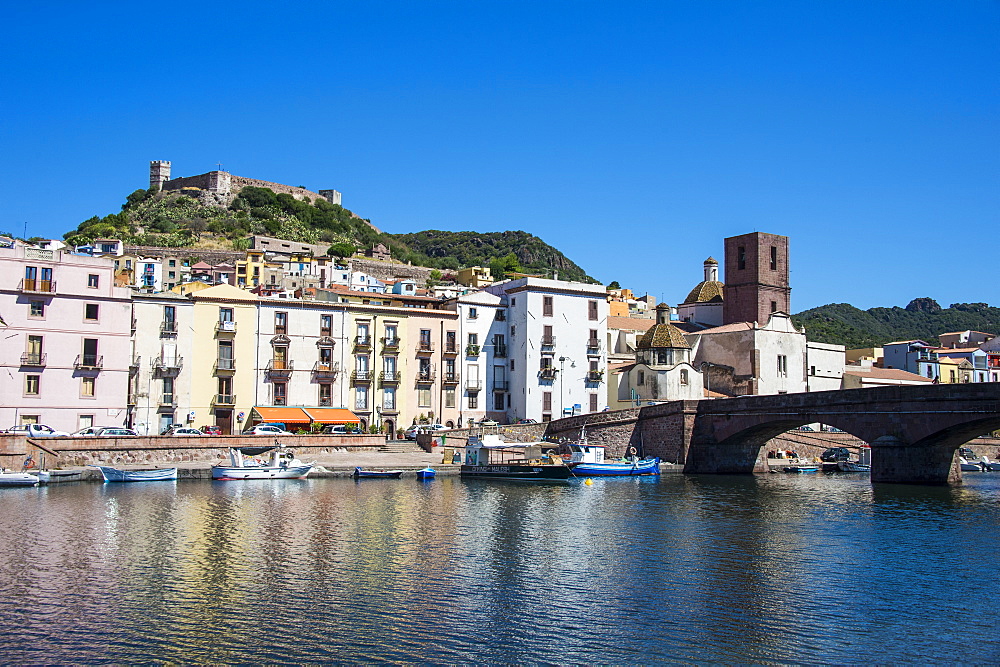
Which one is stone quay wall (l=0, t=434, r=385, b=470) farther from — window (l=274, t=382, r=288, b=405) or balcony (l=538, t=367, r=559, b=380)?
balcony (l=538, t=367, r=559, b=380)

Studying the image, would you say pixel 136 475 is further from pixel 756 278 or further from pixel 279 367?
pixel 756 278

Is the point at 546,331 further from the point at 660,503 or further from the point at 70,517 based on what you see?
the point at 70,517

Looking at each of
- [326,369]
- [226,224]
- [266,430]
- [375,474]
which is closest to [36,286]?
[266,430]

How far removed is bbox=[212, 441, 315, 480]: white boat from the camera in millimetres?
58656

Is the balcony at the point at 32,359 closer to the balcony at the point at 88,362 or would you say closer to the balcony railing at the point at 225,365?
the balcony at the point at 88,362

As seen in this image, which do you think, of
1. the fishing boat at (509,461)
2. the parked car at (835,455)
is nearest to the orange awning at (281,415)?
the fishing boat at (509,461)

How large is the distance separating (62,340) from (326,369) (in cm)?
1721

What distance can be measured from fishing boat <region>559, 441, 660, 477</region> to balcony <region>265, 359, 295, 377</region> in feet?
65.4

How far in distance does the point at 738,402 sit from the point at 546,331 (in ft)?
59.9

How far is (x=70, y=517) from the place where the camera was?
4084 centimetres

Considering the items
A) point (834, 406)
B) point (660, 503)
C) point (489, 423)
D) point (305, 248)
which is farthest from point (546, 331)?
point (305, 248)

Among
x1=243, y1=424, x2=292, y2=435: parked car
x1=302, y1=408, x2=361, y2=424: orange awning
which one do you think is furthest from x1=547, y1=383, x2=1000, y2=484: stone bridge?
x1=243, y1=424, x2=292, y2=435: parked car

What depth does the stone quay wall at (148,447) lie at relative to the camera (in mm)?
55594

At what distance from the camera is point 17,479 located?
51.9m
